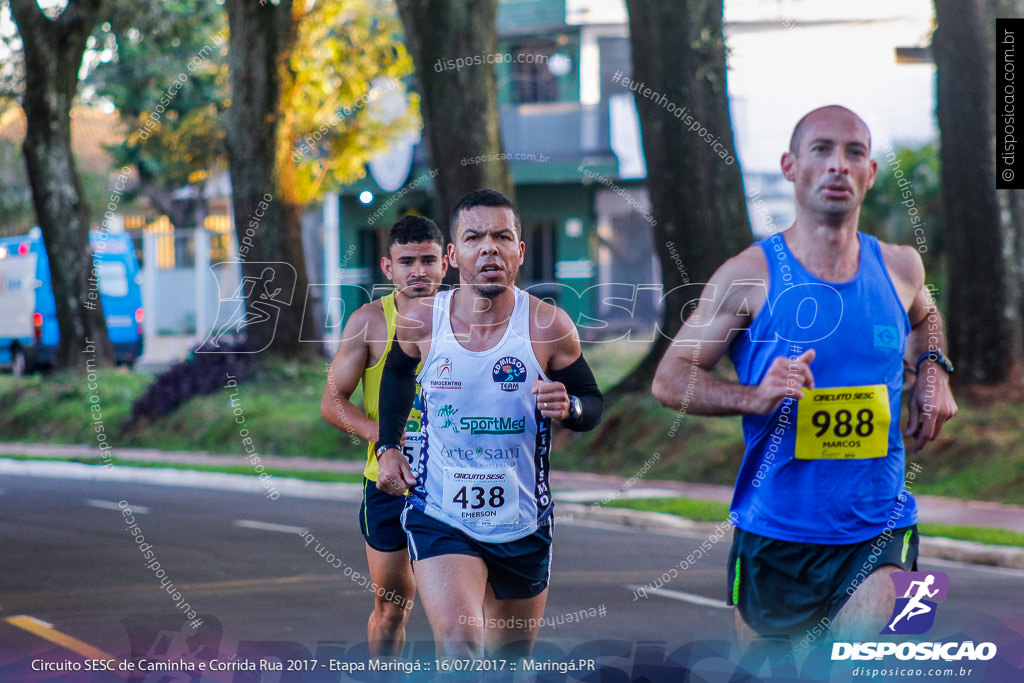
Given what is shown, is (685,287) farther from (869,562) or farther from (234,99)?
(869,562)

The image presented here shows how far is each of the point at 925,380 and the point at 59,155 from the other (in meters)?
21.5

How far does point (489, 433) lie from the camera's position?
4988 mm

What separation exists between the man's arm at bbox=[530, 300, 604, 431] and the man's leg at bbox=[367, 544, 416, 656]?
4.70ft

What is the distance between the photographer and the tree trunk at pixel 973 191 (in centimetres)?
1441

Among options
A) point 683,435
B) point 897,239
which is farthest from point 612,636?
point 897,239

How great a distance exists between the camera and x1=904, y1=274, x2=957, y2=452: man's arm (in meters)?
4.72

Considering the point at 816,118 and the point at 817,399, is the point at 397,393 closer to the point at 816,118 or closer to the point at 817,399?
the point at 817,399

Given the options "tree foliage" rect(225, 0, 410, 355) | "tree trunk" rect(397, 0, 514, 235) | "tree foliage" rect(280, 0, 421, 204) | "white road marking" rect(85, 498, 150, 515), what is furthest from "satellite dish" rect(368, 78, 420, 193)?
"white road marking" rect(85, 498, 150, 515)

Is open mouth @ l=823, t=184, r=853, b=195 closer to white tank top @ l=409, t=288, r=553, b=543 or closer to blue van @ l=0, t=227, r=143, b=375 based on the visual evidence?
white tank top @ l=409, t=288, r=553, b=543

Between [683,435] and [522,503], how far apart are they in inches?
426

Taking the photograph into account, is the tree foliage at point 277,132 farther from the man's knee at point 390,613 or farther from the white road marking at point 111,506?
the man's knee at point 390,613

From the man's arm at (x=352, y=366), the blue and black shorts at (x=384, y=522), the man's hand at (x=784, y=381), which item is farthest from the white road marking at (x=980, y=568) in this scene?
the man's hand at (x=784, y=381)

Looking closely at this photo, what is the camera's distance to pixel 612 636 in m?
7.98

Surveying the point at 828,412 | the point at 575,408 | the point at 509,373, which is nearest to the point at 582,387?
the point at 575,408
